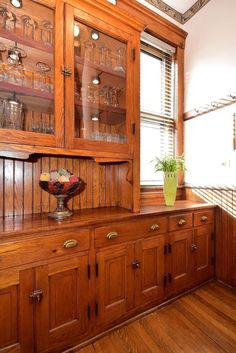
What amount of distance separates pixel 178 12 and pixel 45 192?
107 inches

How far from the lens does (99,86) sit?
5.40 ft

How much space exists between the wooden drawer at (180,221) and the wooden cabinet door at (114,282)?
464 mm

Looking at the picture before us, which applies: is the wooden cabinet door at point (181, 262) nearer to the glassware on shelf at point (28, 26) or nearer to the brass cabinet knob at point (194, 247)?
the brass cabinet knob at point (194, 247)

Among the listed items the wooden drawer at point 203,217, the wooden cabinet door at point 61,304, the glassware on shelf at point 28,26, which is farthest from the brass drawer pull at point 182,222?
the glassware on shelf at point 28,26

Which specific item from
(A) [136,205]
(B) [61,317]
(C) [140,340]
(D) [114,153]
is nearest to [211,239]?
(A) [136,205]

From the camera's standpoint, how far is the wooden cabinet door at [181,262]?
1.80 metres

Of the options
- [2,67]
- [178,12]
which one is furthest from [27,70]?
[178,12]

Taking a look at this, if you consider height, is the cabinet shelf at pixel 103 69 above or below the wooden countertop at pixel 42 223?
above

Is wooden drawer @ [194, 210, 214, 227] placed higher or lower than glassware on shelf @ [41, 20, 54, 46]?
lower

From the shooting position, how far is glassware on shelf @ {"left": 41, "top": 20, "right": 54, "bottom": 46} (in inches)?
52.0

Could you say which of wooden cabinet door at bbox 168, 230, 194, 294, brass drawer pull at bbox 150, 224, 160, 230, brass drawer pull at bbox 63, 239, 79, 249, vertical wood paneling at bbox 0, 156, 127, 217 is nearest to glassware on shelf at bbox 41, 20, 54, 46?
vertical wood paneling at bbox 0, 156, 127, 217

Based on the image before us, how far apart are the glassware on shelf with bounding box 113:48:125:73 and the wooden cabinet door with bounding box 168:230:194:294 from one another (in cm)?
148

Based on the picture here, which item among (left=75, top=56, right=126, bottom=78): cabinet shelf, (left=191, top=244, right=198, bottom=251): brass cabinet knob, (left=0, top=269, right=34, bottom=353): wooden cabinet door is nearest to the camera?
(left=0, top=269, right=34, bottom=353): wooden cabinet door

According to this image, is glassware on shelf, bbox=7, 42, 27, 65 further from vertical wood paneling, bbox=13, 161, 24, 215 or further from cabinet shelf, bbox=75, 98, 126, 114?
vertical wood paneling, bbox=13, 161, 24, 215
